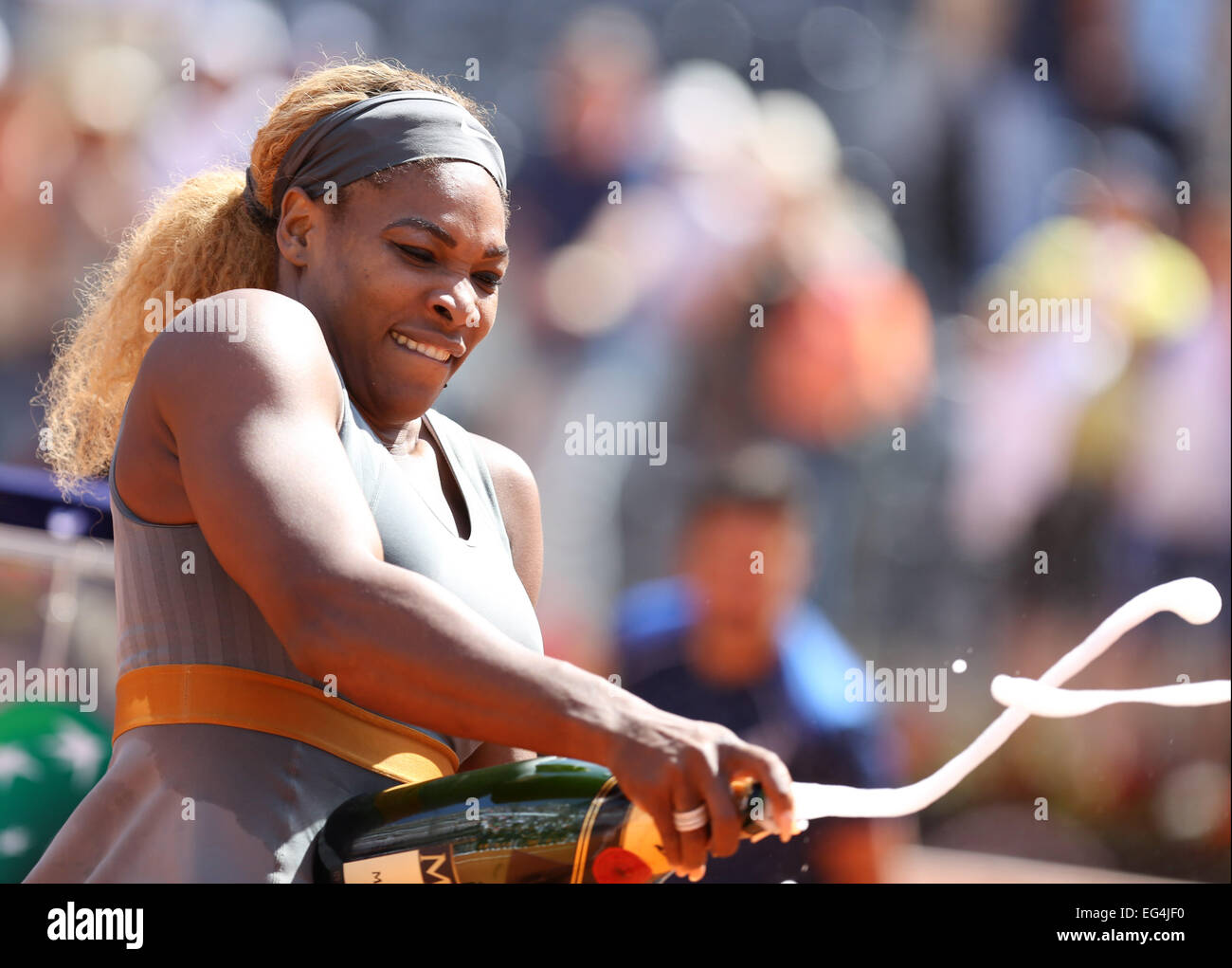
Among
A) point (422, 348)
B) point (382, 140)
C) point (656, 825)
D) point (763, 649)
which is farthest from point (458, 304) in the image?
point (763, 649)

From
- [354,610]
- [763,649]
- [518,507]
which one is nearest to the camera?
[354,610]

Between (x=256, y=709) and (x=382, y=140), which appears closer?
(x=256, y=709)

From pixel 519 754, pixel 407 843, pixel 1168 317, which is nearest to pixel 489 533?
pixel 519 754

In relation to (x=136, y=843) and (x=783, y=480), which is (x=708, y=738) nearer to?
(x=136, y=843)

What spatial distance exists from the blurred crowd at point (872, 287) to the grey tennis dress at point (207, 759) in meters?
2.03

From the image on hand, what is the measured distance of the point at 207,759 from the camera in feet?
3.59

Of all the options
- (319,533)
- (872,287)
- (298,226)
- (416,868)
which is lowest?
(416,868)

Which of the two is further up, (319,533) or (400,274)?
(400,274)

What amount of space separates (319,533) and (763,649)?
7.98ft

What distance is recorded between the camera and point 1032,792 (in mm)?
3422

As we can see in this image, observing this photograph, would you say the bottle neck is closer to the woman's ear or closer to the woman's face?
the woman's face

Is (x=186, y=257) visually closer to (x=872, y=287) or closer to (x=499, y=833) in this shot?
(x=499, y=833)
